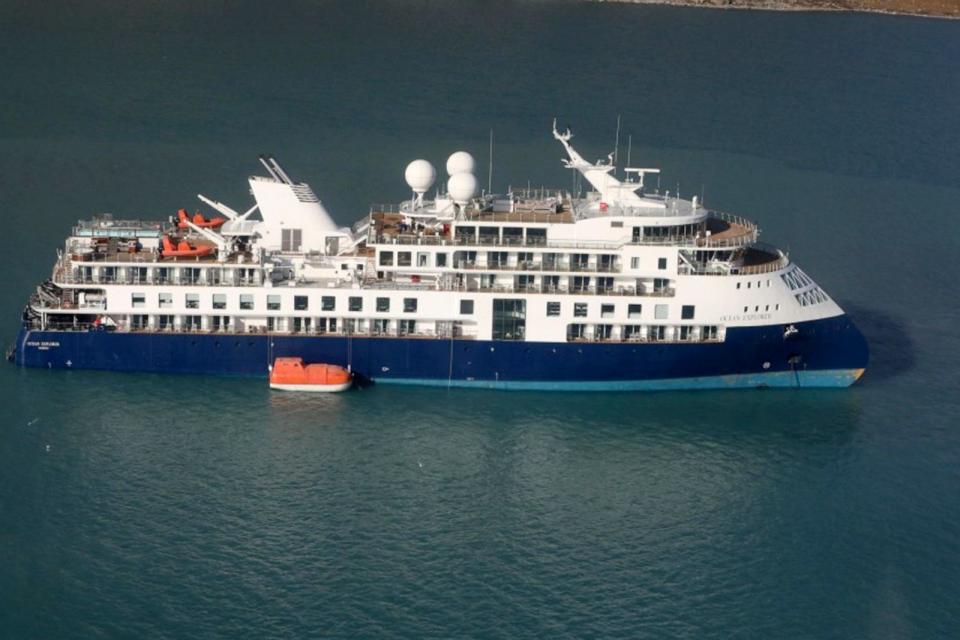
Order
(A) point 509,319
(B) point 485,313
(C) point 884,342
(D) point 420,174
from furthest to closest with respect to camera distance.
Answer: (C) point 884,342, (D) point 420,174, (A) point 509,319, (B) point 485,313

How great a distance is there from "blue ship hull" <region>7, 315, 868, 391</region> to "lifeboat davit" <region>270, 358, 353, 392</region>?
103 cm

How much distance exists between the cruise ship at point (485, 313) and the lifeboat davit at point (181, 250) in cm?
11

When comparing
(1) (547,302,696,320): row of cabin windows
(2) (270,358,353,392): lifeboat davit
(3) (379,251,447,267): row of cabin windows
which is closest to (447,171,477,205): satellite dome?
(3) (379,251,447,267): row of cabin windows

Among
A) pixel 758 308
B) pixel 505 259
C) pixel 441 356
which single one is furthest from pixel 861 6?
pixel 441 356

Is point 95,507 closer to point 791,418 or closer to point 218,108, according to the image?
point 791,418

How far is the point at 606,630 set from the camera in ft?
137

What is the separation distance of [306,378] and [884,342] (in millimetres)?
24642

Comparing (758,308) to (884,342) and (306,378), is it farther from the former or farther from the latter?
(306,378)

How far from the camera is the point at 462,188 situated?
58.3 m

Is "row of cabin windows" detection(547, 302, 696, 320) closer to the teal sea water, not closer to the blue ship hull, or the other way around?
the blue ship hull

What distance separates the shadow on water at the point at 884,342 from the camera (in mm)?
60344

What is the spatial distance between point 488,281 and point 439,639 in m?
19.8

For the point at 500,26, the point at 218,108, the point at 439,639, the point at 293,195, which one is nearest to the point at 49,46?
the point at 218,108

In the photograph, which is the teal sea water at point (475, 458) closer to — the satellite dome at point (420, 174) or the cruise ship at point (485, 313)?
the cruise ship at point (485, 313)
